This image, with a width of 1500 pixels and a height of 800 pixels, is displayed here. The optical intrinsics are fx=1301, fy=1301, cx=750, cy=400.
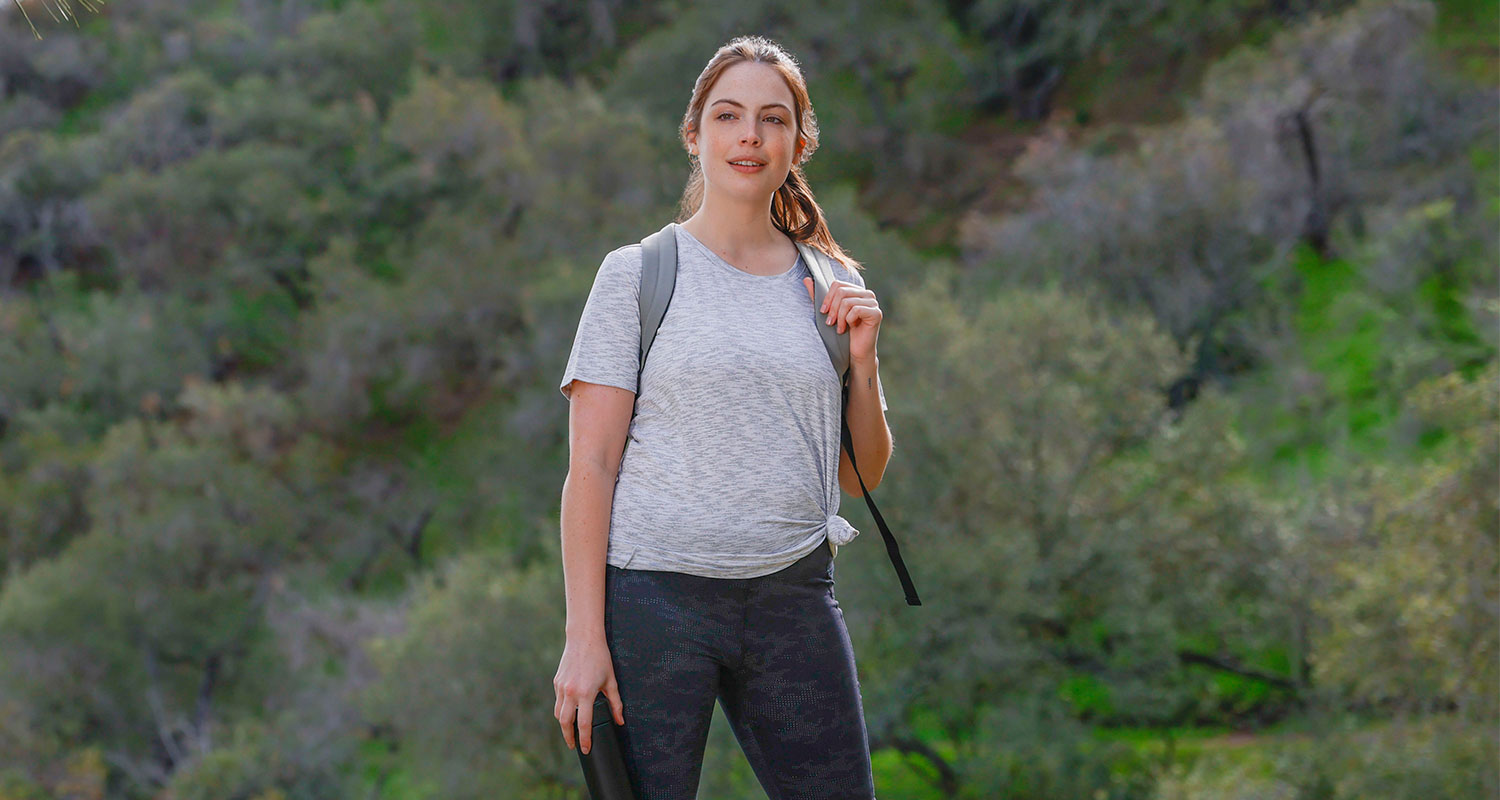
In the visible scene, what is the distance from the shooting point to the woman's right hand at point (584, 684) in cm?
176

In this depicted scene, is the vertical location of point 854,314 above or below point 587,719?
above

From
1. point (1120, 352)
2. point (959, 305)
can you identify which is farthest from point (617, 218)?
point (1120, 352)

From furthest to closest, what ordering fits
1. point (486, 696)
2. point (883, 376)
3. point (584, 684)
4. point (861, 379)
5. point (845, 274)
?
A: point (883, 376) → point (486, 696) → point (845, 274) → point (861, 379) → point (584, 684)

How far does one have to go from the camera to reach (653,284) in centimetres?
188

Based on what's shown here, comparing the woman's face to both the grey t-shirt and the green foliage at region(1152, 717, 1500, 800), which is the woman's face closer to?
the grey t-shirt

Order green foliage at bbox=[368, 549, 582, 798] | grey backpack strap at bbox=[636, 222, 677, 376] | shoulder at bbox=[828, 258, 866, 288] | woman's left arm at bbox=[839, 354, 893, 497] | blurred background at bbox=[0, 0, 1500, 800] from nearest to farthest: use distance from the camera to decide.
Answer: grey backpack strap at bbox=[636, 222, 677, 376]
woman's left arm at bbox=[839, 354, 893, 497]
shoulder at bbox=[828, 258, 866, 288]
blurred background at bbox=[0, 0, 1500, 800]
green foliage at bbox=[368, 549, 582, 798]

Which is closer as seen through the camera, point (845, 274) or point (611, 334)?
point (611, 334)

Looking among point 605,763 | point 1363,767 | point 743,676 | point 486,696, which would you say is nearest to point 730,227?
point 743,676

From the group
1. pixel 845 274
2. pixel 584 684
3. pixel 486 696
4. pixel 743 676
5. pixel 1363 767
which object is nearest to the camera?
pixel 584 684

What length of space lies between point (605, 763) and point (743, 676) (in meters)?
0.23

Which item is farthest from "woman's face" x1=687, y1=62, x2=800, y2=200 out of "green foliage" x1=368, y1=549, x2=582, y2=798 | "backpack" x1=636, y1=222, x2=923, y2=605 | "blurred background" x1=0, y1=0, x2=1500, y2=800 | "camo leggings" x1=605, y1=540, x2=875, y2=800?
"green foliage" x1=368, y1=549, x2=582, y2=798

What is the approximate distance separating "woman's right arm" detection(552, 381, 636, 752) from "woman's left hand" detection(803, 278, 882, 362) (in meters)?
0.32

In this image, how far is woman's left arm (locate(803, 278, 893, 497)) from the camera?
1907mm

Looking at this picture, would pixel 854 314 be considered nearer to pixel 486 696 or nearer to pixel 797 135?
pixel 797 135
